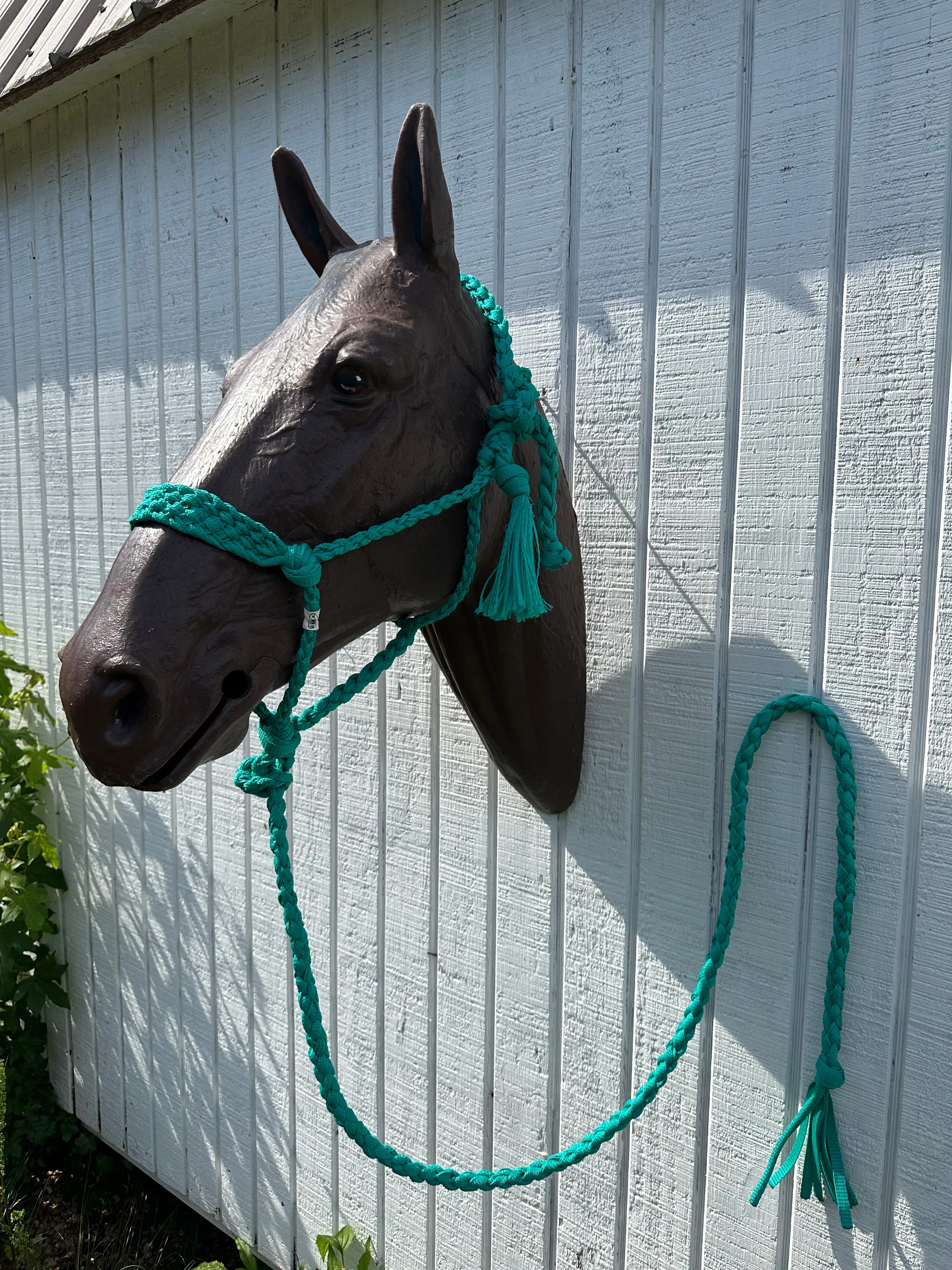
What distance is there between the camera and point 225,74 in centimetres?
207

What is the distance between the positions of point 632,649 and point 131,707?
0.82 metres

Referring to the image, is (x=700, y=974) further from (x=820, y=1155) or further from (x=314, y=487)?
Result: (x=314, y=487)

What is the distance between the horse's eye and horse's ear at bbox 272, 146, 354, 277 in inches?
10.4

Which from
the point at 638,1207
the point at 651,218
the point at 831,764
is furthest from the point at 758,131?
the point at 638,1207

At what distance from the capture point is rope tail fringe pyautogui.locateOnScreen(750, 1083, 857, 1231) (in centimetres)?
128

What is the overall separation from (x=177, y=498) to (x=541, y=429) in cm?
47

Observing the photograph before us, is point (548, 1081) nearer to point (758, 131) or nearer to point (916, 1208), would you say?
point (916, 1208)

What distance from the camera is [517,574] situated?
3.79ft

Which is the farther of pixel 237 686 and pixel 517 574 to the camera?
pixel 517 574

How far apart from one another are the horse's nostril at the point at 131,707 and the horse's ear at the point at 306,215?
61cm

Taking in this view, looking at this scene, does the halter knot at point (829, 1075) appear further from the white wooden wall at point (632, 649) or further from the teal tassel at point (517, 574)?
the teal tassel at point (517, 574)

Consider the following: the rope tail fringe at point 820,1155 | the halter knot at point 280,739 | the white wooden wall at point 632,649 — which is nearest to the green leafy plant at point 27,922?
the white wooden wall at point 632,649

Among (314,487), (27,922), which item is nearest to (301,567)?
(314,487)

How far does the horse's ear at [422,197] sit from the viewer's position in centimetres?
103
